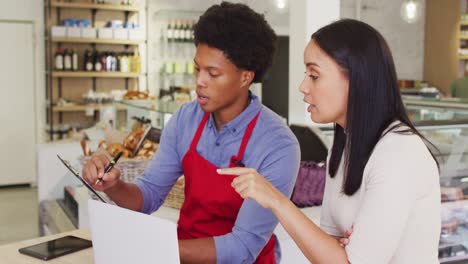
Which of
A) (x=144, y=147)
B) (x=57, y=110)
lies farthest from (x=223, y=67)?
(x=57, y=110)

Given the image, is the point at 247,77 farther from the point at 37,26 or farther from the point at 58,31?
the point at 37,26

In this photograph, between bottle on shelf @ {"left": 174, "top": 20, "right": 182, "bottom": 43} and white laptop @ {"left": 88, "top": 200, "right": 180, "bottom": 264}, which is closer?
white laptop @ {"left": 88, "top": 200, "right": 180, "bottom": 264}

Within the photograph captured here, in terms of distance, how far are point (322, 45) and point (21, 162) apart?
762cm

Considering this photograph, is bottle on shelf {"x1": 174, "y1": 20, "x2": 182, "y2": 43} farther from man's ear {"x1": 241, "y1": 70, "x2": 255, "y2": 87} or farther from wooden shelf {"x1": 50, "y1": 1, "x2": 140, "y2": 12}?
man's ear {"x1": 241, "y1": 70, "x2": 255, "y2": 87}

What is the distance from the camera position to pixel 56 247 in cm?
191

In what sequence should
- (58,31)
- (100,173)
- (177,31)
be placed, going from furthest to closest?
(177,31), (58,31), (100,173)

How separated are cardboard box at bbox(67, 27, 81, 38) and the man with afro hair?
20.7 feet

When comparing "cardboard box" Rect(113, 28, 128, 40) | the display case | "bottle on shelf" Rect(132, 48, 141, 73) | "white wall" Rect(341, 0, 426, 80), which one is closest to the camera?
the display case

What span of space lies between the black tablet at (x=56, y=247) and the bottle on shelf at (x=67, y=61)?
6330mm

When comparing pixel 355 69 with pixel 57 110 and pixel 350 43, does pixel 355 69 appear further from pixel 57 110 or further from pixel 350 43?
pixel 57 110

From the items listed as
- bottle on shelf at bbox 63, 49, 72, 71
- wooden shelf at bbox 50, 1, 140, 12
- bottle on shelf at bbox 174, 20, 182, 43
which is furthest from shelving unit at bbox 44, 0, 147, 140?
bottle on shelf at bbox 174, 20, 182, 43

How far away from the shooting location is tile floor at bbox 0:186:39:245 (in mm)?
6031

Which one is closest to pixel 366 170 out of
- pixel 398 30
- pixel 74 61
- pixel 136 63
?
pixel 74 61

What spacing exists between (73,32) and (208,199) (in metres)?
6.58
